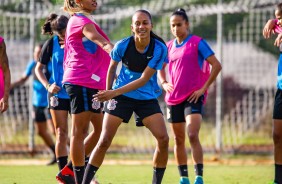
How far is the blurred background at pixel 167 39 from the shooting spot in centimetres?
1853

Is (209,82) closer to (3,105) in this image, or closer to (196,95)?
(196,95)

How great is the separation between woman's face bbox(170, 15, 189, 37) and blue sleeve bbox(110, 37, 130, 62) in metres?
1.92

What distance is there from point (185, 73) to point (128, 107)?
81.6 inches

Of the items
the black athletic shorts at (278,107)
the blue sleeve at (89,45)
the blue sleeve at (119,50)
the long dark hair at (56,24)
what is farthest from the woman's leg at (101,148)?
the long dark hair at (56,24)

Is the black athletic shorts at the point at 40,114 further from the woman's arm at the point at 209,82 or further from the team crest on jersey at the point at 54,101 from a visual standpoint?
the woman's arm at the point at 209,82

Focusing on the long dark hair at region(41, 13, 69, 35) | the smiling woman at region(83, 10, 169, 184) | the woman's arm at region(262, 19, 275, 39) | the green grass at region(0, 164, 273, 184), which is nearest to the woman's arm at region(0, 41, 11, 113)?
the long dark hair at region(41, 13, 69, 35)

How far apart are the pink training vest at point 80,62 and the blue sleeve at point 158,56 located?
2.00 ft

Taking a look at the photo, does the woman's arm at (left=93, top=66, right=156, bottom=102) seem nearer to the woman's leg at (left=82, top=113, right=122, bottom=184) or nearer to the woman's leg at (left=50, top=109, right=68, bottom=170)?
the woman's leg at (left=82, top=113, right=122, bottom=184)

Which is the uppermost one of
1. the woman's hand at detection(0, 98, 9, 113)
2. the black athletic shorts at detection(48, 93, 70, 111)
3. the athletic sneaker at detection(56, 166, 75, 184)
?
the woman's hand at detection(0, 98, 9, 113)

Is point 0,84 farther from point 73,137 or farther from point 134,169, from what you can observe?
point 134,169

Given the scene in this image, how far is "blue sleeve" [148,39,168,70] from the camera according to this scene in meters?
9.25

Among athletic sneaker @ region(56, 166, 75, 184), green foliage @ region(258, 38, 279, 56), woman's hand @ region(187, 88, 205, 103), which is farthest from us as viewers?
green foliage @ region(258, 38, 279, 56)

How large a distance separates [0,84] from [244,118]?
1016 centimetres

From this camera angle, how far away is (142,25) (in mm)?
9305
